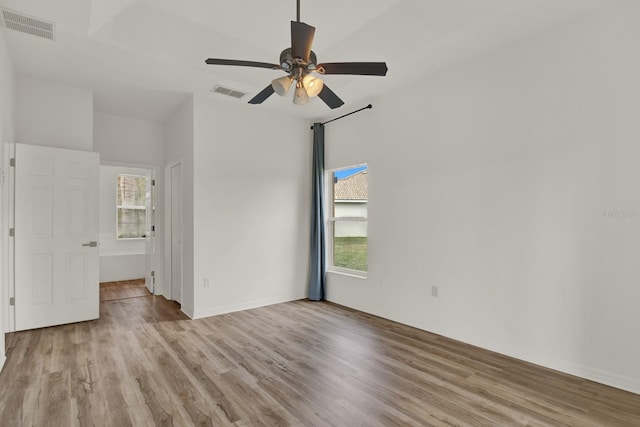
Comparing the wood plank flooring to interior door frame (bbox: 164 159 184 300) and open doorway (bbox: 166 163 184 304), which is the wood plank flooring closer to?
interior door frame (bbox: 164 159 184 300)

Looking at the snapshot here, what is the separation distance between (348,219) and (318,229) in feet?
1.69

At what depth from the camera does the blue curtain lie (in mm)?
5199

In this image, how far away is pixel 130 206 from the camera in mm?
7453

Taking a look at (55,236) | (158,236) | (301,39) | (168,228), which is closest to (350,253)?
(168,228)

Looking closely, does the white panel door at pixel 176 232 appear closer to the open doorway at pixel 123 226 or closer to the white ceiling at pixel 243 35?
the white ceiling at pixel 243 35

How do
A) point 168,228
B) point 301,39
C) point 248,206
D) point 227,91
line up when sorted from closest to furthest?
point 301,39
point 227,91
point 248,206
point 168,228

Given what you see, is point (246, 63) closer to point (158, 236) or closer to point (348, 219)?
point (348, 219)

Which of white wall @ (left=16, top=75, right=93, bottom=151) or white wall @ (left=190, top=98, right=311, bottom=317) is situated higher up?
white wall @ (left=16, top=75, right=93, bottom=151)

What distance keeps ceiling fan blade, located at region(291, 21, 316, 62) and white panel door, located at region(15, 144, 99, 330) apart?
342 centimetres

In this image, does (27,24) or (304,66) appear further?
(27,24)

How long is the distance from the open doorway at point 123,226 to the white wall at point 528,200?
16.9ft

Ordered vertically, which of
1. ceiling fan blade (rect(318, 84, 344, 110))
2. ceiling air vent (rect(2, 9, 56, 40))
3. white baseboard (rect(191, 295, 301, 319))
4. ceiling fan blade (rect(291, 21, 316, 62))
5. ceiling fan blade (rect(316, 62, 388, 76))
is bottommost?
white baseboard (rect(191, 295, 301, 319))

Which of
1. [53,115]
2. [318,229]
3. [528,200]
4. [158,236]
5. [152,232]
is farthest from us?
[152,232]

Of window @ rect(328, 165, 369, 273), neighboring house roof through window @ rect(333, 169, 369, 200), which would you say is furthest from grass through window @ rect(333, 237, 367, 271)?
neighboring house roof through window @ rect(333, 169, 369, 200)
